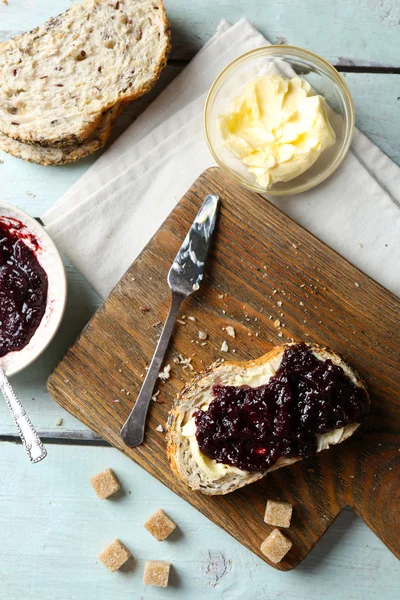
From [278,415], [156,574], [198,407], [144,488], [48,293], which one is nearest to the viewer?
[278,415]

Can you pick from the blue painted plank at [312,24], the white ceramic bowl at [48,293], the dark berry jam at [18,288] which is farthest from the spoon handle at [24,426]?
the blue painted plank at [312,24]

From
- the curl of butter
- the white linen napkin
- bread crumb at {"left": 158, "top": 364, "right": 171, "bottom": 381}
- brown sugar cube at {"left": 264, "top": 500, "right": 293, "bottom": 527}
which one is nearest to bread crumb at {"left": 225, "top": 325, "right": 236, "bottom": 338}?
bread crumb at {"left": 158, "top": 364, "right": 171, "bottom": 381}

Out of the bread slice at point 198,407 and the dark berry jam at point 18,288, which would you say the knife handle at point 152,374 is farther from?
the dark berry jam at point 18,288

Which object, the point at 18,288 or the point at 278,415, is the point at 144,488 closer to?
the point at 278,415

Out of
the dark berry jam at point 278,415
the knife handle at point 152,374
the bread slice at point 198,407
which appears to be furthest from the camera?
the knife handle at point 152,374

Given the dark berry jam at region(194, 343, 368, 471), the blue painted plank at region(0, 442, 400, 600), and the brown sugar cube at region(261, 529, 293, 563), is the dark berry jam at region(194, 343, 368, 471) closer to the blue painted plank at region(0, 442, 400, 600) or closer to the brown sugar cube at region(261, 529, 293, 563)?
the brown sugar cube at region(261, 529, 293, 563)

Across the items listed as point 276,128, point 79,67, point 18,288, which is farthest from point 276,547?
point 79,67
